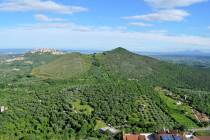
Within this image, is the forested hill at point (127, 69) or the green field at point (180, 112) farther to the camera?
the forested hill at point (127, 69)

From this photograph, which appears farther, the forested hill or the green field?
the forested hill

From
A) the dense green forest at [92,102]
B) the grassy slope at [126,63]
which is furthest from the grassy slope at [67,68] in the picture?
the grassy slope at [126,63]

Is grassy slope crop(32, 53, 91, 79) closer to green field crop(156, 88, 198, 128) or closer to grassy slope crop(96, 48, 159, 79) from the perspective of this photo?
grassy slope crop(96, 48, 159, 79)

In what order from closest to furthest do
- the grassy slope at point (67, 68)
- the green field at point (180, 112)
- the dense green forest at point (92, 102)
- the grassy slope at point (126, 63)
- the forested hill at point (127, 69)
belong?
the dense green forest at point (92, 102) → the green field at point (180, 112) → the grassy slope at point (67, 68) → the forested hill at point (127, 69) → the grassy slope at point (126, 63)

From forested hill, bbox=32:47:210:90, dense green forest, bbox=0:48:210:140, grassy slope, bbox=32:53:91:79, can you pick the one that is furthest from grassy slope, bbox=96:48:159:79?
grassy slope, bbox=32:53:91:79

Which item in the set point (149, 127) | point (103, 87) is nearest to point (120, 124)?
point (149, 127)

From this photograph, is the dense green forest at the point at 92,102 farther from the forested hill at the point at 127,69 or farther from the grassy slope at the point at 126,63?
the grassy slope at the point at 126,63

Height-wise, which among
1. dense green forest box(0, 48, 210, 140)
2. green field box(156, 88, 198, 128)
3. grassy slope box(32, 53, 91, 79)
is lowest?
green field box(156, 88, 198, 128)

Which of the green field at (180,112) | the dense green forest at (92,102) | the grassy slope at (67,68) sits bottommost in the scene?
the green field at (180,112)

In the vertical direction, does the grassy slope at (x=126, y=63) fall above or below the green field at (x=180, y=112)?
above
